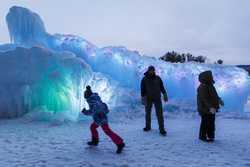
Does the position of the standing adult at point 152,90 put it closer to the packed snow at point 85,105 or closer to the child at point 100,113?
the packed snow at point 85,105

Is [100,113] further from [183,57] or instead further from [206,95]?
[183,57]

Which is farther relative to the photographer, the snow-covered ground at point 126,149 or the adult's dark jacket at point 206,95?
the adult's dark jacket at point 206,95

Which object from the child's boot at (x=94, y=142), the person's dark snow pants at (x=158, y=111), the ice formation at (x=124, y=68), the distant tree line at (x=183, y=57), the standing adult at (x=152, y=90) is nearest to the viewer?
the child's boot at (x=94, y=142)

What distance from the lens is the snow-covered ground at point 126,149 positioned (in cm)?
699

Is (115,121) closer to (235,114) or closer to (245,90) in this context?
(235,114)

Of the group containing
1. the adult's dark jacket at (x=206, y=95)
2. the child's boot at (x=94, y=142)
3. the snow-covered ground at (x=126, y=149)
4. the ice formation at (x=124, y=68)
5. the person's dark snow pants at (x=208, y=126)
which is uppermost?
the ice formation at (x=124, y=68)

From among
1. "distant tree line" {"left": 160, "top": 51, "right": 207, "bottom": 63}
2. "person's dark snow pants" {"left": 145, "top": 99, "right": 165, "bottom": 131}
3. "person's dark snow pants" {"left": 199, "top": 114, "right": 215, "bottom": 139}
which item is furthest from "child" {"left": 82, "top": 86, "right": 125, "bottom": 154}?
"distant tree line" {"left": 160, "top": 51, "right": 207, "bottom": 63}

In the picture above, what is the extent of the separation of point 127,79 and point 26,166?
469 inches

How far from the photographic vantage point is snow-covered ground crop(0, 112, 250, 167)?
275 inches

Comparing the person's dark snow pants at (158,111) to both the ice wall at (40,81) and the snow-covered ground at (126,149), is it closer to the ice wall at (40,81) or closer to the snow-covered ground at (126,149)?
the snow-covered ground at (126,149)

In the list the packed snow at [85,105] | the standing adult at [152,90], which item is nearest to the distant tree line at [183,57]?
the packed snow at [85,105]

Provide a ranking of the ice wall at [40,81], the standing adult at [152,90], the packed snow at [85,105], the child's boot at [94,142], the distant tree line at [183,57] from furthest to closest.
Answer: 1. the distant tree line at [183,57]
2. the ice wall at [40,81]
3. the standing adult at [152,90]
4. the child's boot at [94,142]
5. the packed snow at [85,105]

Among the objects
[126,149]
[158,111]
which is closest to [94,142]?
[126,149]

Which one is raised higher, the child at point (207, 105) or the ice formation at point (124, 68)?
the ice formation at point (124, 68)
